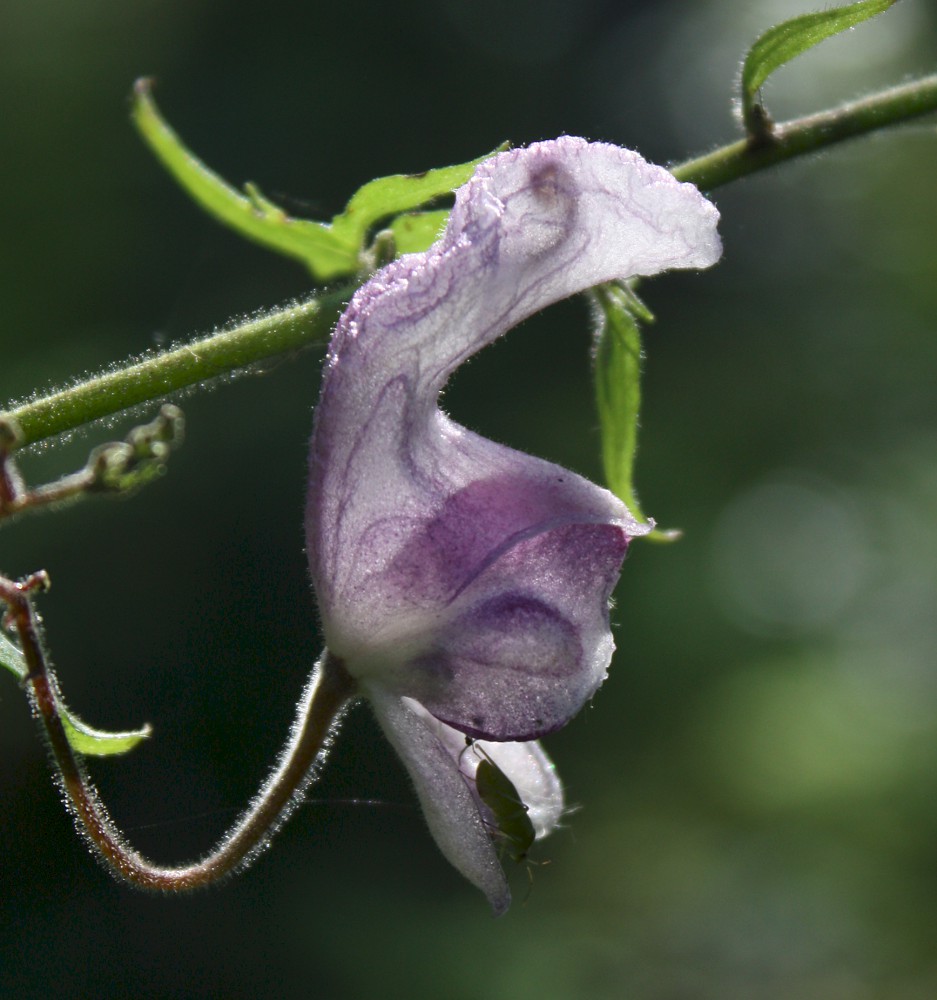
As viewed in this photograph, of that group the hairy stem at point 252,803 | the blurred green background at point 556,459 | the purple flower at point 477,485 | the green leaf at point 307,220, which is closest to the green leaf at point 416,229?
the green leaf at point 307,220

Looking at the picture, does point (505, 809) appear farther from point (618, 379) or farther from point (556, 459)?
point (556, 459)

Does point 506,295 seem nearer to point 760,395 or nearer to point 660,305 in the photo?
point 760,395

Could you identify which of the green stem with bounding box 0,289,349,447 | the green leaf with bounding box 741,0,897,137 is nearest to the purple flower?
the green stem with bounding box 0,289,349,447

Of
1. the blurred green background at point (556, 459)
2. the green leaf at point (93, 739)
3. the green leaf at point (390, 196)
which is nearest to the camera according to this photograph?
the green leaf at point (93, 739)

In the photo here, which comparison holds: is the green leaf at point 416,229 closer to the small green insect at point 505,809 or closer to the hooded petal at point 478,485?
the hooded petal at point 478,485

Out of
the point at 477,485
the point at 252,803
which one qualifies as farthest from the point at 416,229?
the point at 252,803

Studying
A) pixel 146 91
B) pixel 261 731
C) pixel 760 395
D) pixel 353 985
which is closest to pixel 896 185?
pixel 760 395
